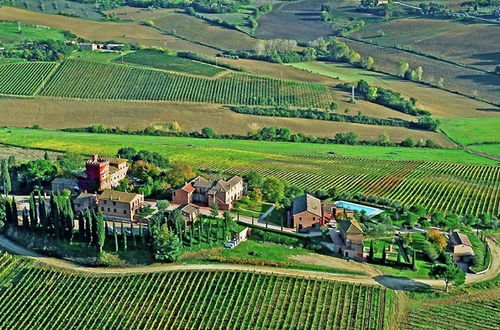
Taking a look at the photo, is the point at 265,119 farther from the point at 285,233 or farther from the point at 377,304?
the point at 377,304

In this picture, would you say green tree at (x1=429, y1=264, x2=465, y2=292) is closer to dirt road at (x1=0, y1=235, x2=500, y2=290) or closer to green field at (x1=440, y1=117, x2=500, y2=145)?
dirt road at (x1=0, y1=235, x2=500, y2=290)

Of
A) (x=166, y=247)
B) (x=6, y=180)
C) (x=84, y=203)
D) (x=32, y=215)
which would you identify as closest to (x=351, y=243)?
(x=166, y=247)

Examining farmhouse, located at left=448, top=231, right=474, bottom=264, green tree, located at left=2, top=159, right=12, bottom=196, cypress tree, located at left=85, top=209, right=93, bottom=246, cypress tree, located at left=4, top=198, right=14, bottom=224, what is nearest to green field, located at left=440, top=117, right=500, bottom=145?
farmhouse, located at left=448, top=231, right=474, bottom=264

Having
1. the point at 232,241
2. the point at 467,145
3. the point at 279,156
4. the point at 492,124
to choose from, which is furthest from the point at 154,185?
the point at 492,124

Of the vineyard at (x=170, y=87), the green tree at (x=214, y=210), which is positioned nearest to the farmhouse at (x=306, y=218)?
the green tree at (x=214, y=210)

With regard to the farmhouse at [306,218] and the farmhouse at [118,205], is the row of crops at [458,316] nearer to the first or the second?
the farmhouse at [306,218]
